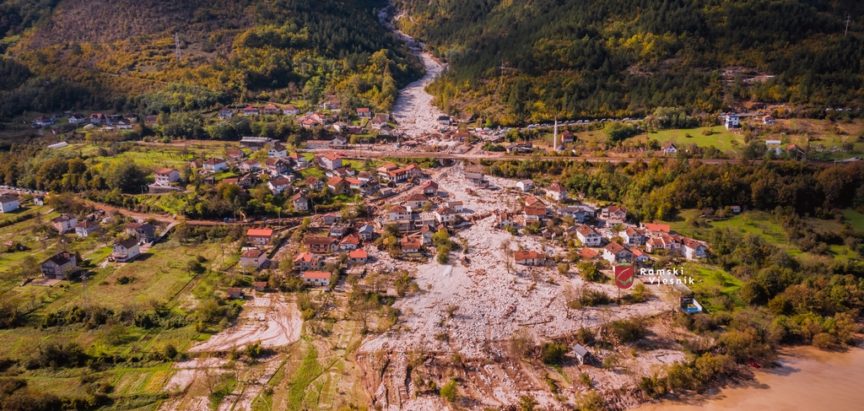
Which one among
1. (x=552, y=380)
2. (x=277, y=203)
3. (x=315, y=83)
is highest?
(x=315, y=83)

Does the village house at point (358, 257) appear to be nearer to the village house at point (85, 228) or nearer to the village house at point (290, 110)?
the village house at point (85, 228)

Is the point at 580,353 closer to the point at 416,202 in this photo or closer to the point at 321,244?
the point at 321,244

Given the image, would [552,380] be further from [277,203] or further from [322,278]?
[277,203]

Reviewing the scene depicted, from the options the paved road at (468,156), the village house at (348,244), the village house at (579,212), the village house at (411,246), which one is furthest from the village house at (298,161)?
the village house at (579,212)

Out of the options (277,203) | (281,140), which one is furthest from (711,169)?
(281,140)

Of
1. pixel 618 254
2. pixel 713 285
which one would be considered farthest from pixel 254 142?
pixel 713 285
